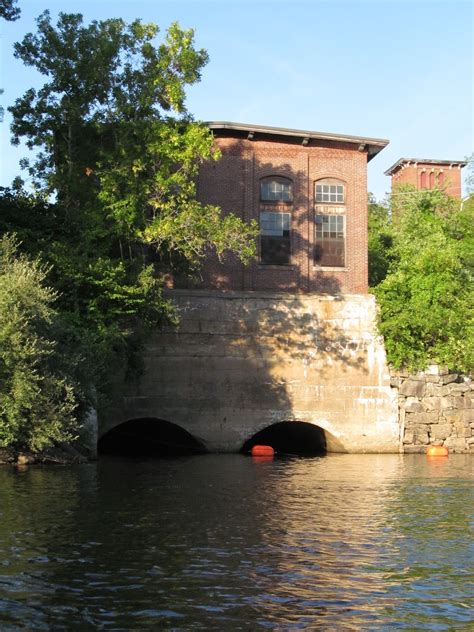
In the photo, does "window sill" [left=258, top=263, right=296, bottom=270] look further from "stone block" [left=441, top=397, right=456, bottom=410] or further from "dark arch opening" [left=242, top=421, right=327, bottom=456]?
"stone block" [left=441, top=397, right=456, bottom=410]

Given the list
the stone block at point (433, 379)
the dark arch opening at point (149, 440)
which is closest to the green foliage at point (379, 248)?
the stone block at point (433, 379)

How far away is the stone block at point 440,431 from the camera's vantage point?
1513 inches

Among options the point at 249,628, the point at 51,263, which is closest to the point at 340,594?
the point at 249,628

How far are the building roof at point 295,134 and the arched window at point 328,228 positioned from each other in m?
2.29

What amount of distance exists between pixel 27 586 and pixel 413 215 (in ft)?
161

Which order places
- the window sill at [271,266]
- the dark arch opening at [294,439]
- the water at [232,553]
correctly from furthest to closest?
1. the window sill at [271,266]
2. the dark arch opening at [294,439]
3. the water at [232,553]

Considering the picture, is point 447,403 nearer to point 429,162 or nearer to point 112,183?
point 112,183

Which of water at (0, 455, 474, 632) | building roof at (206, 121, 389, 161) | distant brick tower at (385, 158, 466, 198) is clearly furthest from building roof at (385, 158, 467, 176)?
water at (0, 455, 474, 632)

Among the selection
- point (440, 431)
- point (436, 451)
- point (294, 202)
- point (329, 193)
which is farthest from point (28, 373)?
point (329, 193)

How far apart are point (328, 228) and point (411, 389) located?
9741 millimetres

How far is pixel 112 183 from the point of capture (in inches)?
1353

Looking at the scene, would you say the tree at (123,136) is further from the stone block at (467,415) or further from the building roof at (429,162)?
the building roof at (429,162)

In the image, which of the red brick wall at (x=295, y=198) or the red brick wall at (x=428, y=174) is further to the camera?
the red brick wall at (x=428, y=174)

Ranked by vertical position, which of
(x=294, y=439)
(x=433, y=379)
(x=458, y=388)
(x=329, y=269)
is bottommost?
(x=294, y=439)
